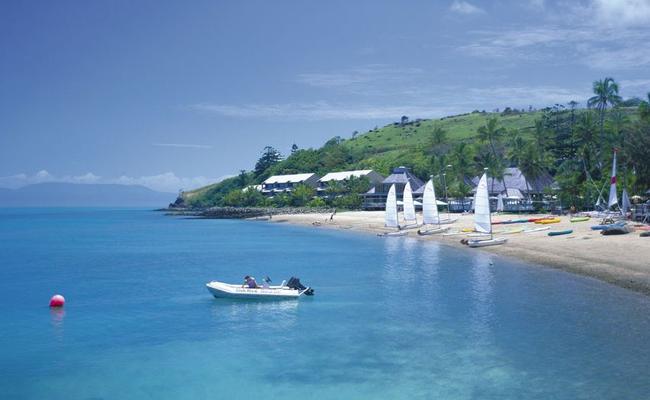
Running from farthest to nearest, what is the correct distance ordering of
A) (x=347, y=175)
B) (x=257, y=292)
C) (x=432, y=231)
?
(x=347, y=175)
(x=432, y=231)
(x=257, y=292)

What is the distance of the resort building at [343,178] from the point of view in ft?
494

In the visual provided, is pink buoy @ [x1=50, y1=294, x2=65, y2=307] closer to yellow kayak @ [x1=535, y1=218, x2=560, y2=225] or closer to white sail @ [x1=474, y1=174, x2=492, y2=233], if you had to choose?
white sail @ [x1=474, y1=174, x2=492, y2=233]

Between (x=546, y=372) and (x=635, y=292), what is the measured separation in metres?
15.1

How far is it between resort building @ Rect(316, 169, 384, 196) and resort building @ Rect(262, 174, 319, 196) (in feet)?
13.3

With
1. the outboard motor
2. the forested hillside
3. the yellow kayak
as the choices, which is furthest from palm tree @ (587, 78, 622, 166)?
the outboard motor

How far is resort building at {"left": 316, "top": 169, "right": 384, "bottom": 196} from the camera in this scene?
150500 millimetres

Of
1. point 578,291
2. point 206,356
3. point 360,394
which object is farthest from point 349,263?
point 360,394

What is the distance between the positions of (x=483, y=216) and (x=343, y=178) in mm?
99541

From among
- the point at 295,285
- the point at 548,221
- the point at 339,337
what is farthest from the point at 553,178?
the point at 339,337

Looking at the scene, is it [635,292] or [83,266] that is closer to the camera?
[635,292]

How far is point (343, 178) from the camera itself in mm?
157250

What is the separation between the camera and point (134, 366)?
75.5 feet

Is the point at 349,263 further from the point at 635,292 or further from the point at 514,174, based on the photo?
the point at 514,174

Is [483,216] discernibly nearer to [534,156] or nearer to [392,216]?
Answer: [392,216]
